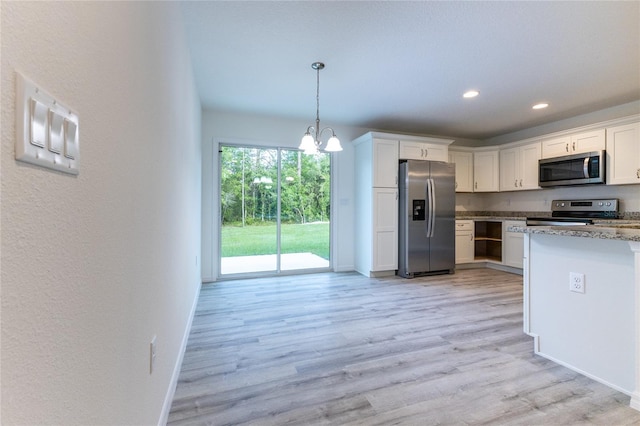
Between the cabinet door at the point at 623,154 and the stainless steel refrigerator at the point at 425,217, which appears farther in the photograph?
the stainless steel refrigerator at the point at 425,217

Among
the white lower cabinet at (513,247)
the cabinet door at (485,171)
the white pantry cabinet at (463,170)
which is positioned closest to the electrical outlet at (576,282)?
the white lower cabinet at (513,247)

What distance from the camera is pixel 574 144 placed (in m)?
4.22

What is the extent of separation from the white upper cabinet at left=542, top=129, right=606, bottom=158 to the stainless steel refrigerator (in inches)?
57.4

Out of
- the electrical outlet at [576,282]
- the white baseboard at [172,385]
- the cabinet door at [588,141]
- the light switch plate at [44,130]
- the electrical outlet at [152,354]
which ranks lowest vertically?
the white baseboard at [172,385]

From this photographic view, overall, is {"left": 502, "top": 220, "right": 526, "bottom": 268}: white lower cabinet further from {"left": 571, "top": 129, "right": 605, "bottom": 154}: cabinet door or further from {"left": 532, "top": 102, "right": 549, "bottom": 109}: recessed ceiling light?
{"left": 532, "top": 102, "right": 549, "bottom": 109}: recessed ceiling light

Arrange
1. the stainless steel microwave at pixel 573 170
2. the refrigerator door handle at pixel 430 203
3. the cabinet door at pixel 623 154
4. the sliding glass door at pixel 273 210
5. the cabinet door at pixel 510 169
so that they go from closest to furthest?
the cabinet door at pixel 623 154 → the stainless steel microwave at pixel 573 170 → the sliding glass door at pixel 273 210 → the refrigerator door handle at pixel 430 203 → the cabinet door at pixel 510 169

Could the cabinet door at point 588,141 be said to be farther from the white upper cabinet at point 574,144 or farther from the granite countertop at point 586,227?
the granite countertop at point 586,227

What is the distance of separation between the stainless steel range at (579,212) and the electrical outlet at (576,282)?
2.77 m

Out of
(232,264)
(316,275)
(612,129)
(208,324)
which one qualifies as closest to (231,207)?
(232,264)

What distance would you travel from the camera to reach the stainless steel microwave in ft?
12.7

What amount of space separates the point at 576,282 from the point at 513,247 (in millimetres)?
3308

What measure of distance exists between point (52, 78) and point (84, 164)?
0.19 meters

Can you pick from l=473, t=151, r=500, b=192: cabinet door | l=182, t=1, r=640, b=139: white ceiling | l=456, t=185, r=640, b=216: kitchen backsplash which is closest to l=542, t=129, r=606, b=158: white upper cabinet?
l=182, t=1, r=640, b=139: white ceiling

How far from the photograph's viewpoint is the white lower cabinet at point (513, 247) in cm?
477
